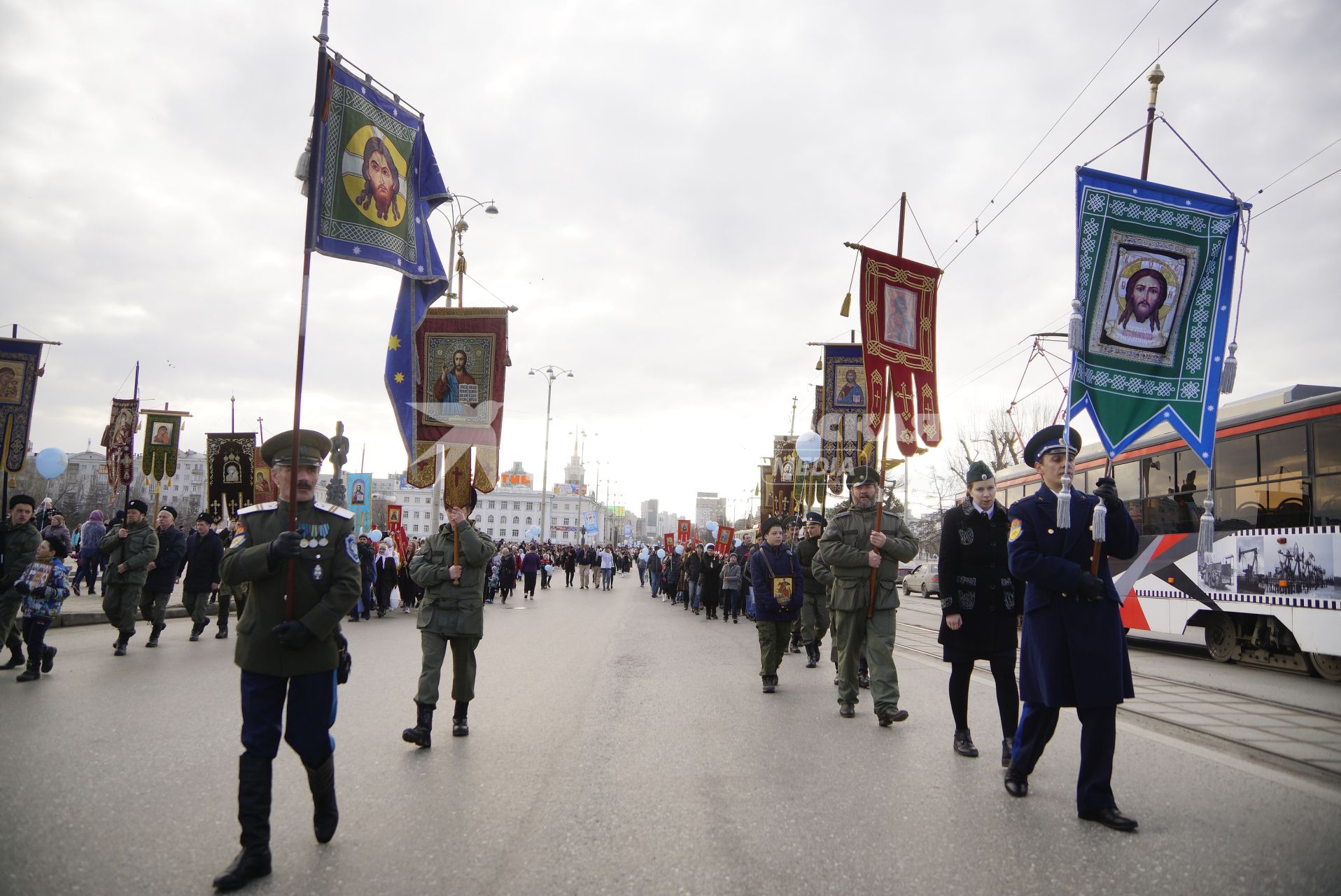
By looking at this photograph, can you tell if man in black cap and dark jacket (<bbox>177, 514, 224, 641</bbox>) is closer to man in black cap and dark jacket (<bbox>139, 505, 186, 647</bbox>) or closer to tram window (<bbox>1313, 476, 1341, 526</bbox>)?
man in black cap and dark jacket (<bbox>139, 505, 186, 647</bbox>)

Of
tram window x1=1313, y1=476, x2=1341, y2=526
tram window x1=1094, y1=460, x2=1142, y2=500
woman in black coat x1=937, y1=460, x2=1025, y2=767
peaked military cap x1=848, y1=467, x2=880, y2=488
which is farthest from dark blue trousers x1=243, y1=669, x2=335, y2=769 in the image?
tram window x1=1094, y1=460, x2=1142, y2=500

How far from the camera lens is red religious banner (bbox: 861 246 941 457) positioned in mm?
10688

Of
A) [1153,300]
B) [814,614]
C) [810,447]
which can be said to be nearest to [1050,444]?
[1153,300]

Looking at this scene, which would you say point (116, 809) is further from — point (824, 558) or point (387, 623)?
point (387, 623)

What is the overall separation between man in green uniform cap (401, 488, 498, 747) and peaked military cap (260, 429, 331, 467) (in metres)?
2.22

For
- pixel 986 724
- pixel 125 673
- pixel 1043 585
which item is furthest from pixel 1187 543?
pixel 125 673

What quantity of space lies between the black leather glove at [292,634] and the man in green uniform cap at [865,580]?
4676 mm

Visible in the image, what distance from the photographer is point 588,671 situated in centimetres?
1006

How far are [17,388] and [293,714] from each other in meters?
13.4

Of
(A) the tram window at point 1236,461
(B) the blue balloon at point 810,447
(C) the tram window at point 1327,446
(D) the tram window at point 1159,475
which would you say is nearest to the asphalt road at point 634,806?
(C) the tram window at point 1327,446

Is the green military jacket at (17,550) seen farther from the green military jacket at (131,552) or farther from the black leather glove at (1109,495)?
the black leather glove at (1109,495)

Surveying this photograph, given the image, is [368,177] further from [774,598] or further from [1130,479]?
[1130,479]

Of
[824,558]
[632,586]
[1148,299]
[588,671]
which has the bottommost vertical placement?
[632,586]

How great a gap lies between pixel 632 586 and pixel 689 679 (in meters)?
35.3
